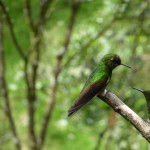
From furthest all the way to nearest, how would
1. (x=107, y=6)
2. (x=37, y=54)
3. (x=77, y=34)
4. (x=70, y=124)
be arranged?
(x=70, y=124) → (x=77, y=34) → (x=107, y=6) → (x=37, y=54)

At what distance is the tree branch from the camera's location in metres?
0.77

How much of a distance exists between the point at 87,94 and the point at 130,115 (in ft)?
0.42

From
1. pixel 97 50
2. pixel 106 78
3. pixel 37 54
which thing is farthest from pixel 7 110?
pixel 106 78

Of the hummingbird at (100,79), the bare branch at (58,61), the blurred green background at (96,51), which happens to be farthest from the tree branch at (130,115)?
the bare branch at (58,61)

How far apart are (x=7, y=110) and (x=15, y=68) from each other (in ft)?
4.76

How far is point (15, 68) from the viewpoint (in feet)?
11.9

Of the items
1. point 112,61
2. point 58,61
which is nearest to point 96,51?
point 58,61

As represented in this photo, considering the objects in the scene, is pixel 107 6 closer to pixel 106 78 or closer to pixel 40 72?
pixel 40 72

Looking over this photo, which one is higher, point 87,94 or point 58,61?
point 87,94

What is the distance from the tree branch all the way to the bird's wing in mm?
40

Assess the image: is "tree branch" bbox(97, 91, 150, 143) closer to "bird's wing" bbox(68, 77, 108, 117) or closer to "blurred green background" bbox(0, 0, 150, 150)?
"bird's wing" bbox(68, 77, 108, 117)

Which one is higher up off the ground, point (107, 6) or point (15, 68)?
point (107, 6)

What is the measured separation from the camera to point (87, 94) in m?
0.76

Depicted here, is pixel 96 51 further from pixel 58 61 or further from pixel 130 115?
pixel 130 115
